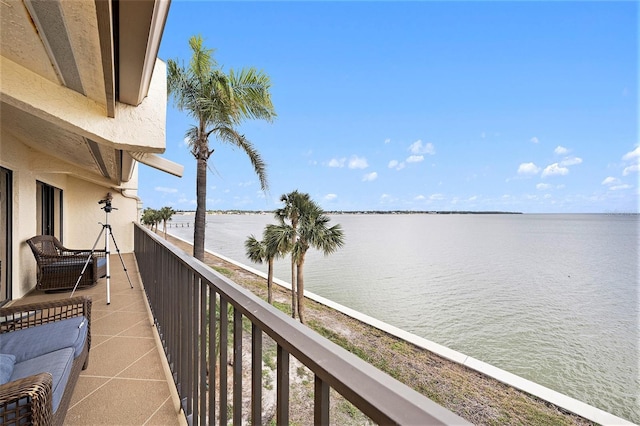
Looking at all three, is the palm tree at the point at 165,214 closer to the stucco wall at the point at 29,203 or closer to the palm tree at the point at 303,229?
the palm tree at the point at 303,229

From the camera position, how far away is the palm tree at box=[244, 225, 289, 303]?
469 inches

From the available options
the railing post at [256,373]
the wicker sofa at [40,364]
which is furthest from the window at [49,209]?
the railing post at [256,373]

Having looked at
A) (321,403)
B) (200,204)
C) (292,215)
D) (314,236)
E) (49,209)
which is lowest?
(314,236)

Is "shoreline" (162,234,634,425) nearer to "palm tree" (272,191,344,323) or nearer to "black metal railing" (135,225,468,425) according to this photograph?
"palm tree" (272,191,344,323)

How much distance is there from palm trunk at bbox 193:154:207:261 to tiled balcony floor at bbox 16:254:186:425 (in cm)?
474

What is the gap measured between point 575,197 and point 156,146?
59590 millimetres

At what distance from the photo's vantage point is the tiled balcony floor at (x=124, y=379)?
175cm

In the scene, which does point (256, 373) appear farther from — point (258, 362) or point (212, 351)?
point (212, 351)

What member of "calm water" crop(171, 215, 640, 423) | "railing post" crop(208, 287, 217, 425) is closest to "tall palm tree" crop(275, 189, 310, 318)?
"calm water" crop(171, 215, 640, 423)

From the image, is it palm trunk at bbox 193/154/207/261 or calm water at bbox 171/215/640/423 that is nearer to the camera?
palm trunk at bbox 193/154/207/261

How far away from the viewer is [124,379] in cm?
211

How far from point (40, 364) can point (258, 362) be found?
5.11ft

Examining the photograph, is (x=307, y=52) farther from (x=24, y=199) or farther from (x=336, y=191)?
(x=24, y=199)

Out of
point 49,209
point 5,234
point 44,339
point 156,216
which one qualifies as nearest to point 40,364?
point 44,339
